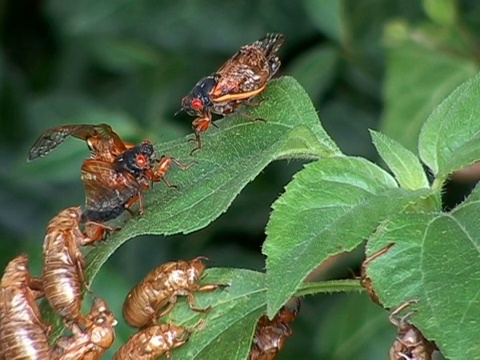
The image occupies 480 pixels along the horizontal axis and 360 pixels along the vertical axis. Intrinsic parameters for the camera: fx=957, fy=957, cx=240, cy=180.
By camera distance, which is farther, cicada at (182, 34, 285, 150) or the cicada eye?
cicada at (182, 34, 285, 150)

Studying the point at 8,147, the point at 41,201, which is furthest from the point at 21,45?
the point at 41,201

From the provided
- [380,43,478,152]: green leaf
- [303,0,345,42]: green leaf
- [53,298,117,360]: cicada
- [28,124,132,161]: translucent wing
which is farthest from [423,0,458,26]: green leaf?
[53,298,117,360]: cicada

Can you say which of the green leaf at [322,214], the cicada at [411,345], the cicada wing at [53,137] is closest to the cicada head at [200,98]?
the cicada wing at [53,137]

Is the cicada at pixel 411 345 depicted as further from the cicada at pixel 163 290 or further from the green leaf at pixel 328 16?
the green leaf at pixel 328 16

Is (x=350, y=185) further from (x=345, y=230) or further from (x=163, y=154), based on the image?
(x=163, y=154)

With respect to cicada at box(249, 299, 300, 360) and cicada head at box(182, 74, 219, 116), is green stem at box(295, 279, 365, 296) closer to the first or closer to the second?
cicada at box(249, 299, 300, 360)
